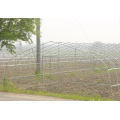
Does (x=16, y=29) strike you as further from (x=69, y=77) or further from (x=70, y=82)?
(x=69, y=77)

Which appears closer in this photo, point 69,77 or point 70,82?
point 70,82

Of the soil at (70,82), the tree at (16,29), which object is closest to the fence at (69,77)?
the soil at (70,82)

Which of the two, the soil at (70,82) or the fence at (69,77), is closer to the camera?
the soil at (70,82)

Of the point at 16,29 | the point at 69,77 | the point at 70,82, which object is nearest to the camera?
the point at 70,82

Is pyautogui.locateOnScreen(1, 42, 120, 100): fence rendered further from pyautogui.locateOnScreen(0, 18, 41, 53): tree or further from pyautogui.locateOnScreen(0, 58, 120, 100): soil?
pyautogui.locateOnScreen(0, 18, 41, 53): tree

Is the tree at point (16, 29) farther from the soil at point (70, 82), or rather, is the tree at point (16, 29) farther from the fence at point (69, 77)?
the soil at point (70, 82)

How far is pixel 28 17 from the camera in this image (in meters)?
13.2

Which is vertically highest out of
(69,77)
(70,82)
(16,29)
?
(16,29)

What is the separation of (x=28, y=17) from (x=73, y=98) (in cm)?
563

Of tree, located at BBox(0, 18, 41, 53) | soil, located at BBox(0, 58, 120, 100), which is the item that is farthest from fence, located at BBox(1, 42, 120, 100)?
tree, located at BBox(0, 18, 41, 53)

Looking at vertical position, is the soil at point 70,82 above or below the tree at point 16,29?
below

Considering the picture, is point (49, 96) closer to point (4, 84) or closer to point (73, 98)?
point (73, 98)

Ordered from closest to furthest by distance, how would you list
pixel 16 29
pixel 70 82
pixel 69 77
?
pixel 70 82 → pixel 16 29 → pixel 69 77

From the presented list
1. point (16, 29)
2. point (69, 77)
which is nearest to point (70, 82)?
point (16, 29)
